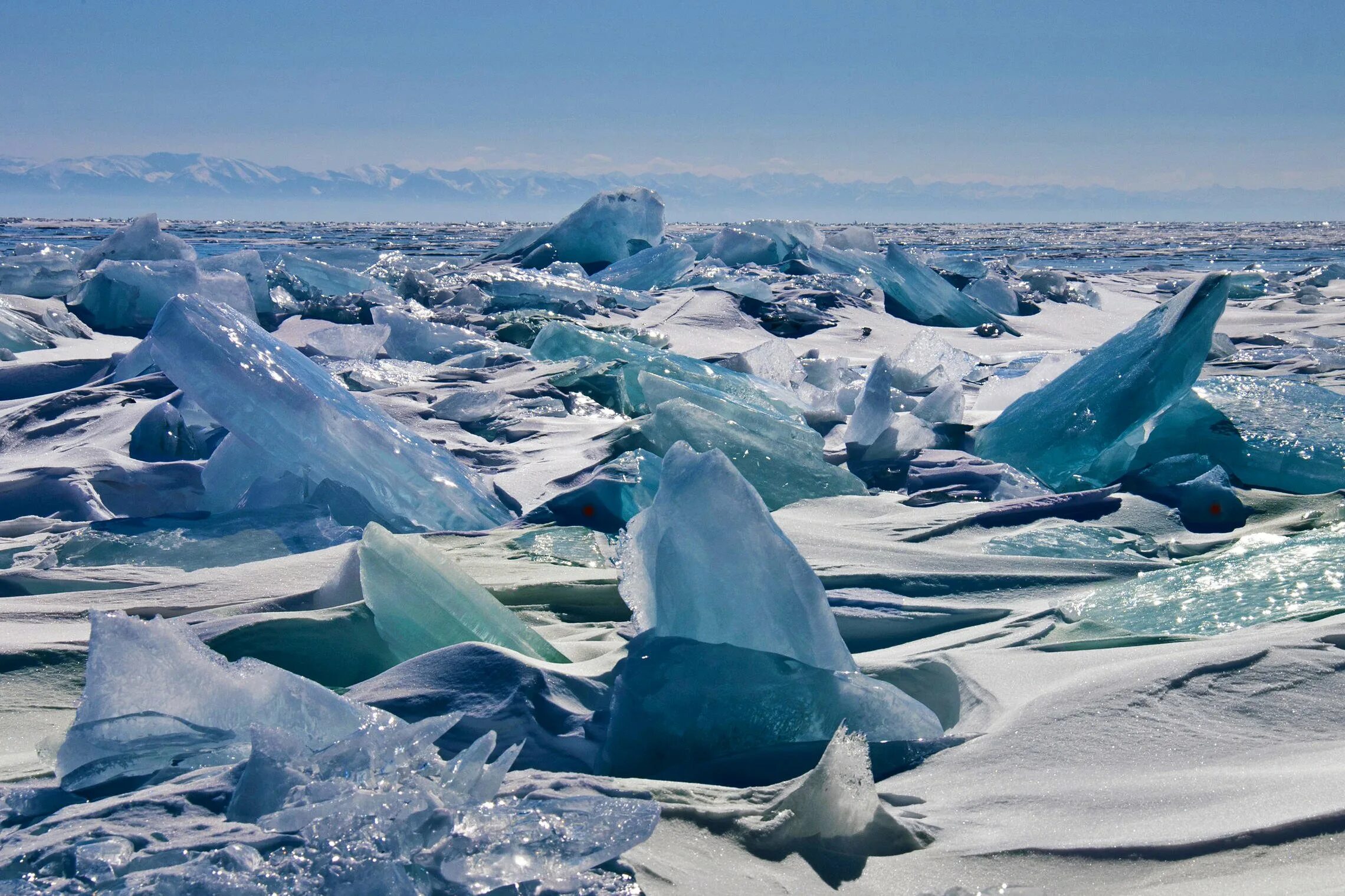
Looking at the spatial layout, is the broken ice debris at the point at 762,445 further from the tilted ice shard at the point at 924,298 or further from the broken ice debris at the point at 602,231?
the broken ice debris at the point at 602,231

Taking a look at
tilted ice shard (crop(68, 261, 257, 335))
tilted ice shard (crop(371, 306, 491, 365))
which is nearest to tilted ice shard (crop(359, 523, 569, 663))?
tilted ice shard (crop(371, 306, 491, 365))

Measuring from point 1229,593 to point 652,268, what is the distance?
7556mm

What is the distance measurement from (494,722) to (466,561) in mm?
885

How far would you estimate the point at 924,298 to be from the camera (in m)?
7.58

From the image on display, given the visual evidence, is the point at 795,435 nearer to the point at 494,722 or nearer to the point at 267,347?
the point at 267,347

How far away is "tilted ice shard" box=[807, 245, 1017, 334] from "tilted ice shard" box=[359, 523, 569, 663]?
6160 mm

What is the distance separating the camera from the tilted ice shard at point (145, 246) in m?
7.30

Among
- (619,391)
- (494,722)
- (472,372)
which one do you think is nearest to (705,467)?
(494,722)

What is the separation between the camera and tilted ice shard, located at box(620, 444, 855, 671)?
4.62 feet

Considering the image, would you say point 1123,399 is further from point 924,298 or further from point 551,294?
point 551,294

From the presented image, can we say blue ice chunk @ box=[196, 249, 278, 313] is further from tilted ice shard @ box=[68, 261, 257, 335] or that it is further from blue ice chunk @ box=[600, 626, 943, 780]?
blue ice chunk @ box=[600, 626, 943, 780]

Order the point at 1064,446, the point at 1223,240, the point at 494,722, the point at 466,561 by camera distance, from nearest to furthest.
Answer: the point at 494,722 < the point at 466,561 < the point at 1064,446 < the point at 1223,240

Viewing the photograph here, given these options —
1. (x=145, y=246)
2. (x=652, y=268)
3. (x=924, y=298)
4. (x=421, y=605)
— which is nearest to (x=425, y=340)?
(x=145, y=246)

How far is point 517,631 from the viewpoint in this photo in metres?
1.69
